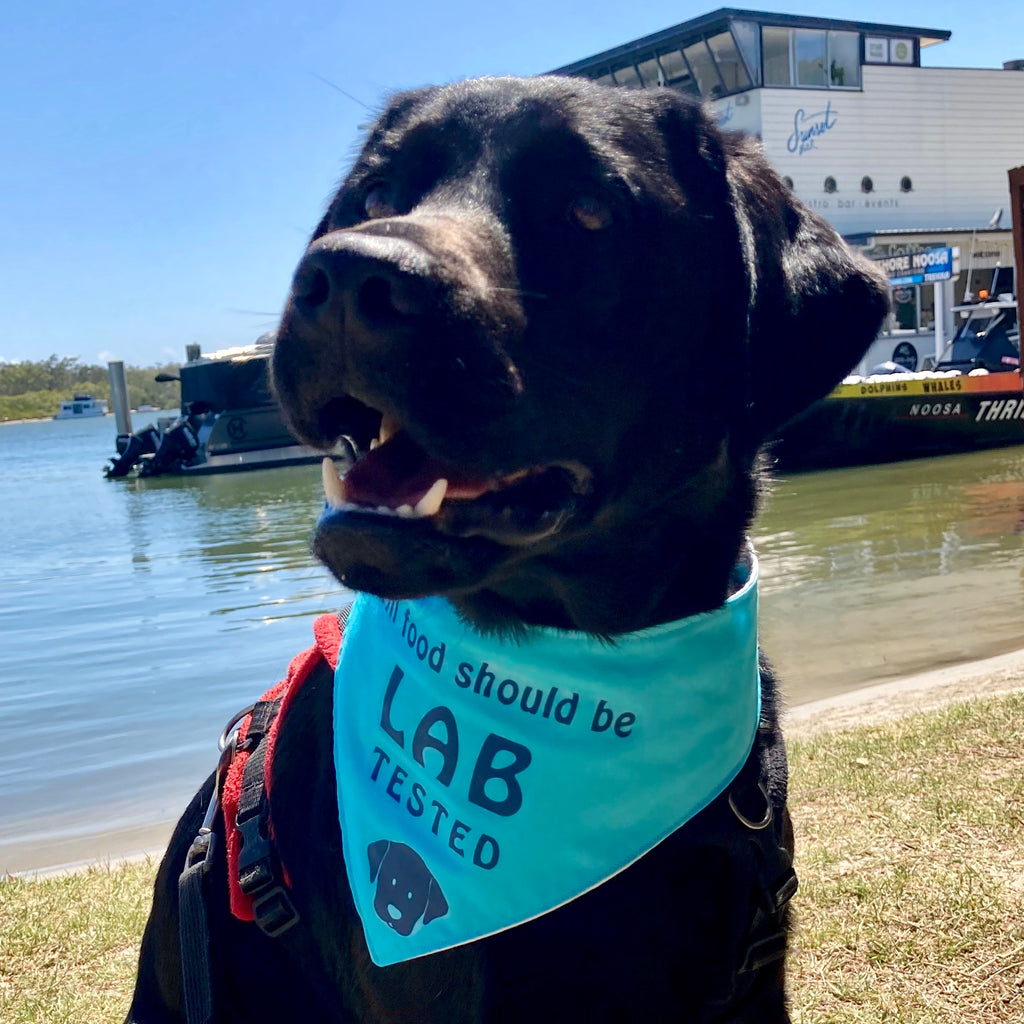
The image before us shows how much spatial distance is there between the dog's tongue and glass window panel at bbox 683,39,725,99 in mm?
34062

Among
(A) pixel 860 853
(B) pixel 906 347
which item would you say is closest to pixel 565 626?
(A) pixel 860 853

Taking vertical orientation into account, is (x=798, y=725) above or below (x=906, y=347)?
below

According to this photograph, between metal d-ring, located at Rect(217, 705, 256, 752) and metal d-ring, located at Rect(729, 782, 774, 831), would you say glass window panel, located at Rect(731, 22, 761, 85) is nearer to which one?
metal d-ring, located at Rect(217, 705, 256, 752)

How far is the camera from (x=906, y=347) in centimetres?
2647

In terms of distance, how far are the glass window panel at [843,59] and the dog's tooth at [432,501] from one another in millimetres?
36283

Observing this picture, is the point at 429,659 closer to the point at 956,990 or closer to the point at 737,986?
the point at 737,986

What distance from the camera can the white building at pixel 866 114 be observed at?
31.9 meters

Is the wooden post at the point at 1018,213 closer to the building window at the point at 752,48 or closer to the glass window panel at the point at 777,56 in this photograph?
the building window at the point at 752,48

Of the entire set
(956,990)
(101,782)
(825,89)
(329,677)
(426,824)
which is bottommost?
(101,782)

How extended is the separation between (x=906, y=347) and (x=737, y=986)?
2658 centimetres

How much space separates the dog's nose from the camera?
1.66m

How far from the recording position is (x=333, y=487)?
193 cm

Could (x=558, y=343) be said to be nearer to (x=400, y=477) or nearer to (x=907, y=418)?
(x=400, y=477)

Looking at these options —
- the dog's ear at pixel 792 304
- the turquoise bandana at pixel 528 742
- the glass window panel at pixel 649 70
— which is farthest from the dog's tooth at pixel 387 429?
the glass window panel at pixel 649 70
